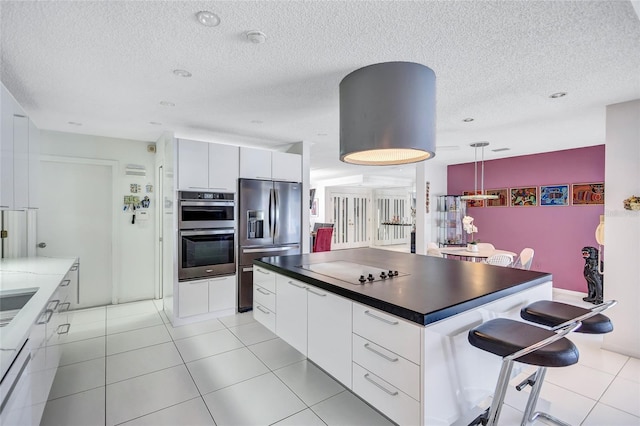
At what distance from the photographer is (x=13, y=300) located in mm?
1924

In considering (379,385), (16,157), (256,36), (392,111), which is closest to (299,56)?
(256,36)

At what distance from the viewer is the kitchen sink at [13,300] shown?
1854 millimetres

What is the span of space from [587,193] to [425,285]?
485 centimetres

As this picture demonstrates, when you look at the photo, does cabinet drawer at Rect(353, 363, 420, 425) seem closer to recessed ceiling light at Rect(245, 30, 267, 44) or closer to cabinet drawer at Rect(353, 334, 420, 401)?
cabinet drawer at Rect(353, 334, 420, 401)

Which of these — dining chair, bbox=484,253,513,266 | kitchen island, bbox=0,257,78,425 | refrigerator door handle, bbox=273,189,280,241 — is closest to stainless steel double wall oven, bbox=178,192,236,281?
refrigerator door handle, bbox=273,189,280,241

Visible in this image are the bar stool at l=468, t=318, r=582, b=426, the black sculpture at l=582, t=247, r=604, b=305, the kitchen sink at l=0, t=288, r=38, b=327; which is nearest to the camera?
the bar stool at l=468, t=318, r=582, b=426

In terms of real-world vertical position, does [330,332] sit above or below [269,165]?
below

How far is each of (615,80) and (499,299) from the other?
7.12 feet

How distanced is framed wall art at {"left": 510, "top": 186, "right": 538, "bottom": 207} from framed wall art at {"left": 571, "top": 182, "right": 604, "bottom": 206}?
21.8 inches

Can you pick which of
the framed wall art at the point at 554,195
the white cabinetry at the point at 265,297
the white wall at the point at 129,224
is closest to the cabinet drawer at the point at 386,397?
the white cabinetry at the point at 265,297

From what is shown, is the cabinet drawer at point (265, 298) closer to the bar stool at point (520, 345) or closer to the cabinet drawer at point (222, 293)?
the cabinet drawer at point (222, 293)

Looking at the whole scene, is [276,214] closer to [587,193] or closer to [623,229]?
[623,229]

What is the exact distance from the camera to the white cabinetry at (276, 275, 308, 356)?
2.12m

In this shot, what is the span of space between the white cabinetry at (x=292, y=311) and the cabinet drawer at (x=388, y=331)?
1.82ft
